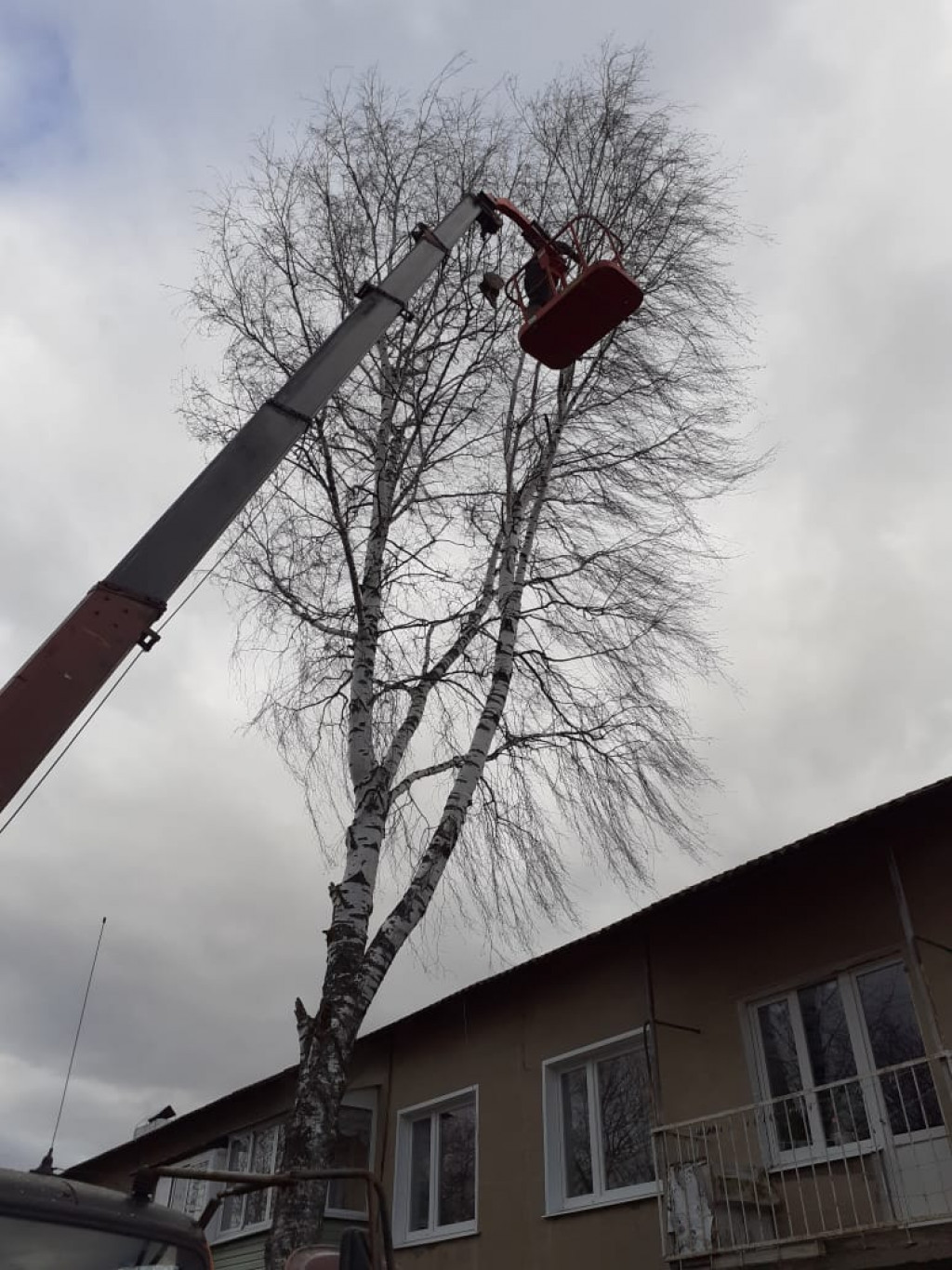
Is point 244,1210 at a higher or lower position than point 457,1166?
higher

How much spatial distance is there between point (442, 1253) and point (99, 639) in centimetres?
857

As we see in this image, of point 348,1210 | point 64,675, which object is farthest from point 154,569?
point 348,1210

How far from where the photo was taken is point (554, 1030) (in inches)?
420

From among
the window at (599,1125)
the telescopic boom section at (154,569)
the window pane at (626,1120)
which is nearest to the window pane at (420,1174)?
the window at (599,1125)

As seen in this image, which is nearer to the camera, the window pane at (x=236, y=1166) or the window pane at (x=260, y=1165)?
the window pane at (x=260, y=1165)

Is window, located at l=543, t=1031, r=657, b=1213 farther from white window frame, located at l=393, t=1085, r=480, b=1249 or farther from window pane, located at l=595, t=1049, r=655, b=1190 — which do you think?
white window frame, located at l=393, t=1085, r=480, b=1249

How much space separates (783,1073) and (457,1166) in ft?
15.4

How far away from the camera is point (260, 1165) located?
1525 cm

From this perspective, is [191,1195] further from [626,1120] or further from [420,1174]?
[626,1120]

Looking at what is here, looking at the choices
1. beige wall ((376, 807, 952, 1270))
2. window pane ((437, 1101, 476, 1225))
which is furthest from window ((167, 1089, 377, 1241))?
beige wall ((376, 807, 952, 1270))

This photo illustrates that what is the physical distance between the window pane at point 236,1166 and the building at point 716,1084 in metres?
4.02

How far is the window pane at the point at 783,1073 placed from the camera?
7969 millimetres

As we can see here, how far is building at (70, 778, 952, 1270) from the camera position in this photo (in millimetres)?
7191

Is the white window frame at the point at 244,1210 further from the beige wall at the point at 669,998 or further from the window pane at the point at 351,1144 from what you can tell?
the beige wall at the point at 669,998
